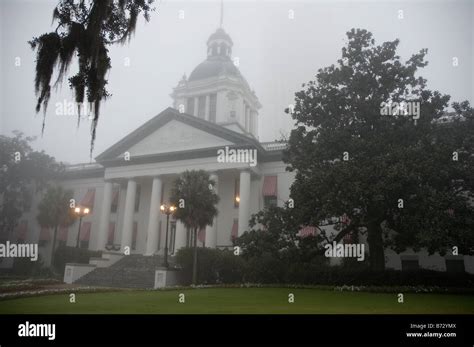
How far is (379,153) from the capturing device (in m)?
18.8

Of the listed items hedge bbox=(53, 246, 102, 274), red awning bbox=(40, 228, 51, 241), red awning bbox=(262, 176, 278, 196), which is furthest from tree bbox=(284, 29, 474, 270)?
red awning bbox=(40, 228, 51, 241)

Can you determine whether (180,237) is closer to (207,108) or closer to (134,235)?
(134,235)

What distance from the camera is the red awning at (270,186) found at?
32.5 meters

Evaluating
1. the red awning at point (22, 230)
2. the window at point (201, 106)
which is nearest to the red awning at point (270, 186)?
the window at point (201, 106)

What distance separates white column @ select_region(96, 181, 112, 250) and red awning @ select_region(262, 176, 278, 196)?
14243mm

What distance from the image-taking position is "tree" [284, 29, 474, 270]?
55.5ft

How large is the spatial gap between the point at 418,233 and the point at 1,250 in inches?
1302

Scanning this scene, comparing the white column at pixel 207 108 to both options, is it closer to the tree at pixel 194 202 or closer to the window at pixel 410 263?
the tree at pixel 194 202

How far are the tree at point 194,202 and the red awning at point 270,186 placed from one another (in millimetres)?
9102

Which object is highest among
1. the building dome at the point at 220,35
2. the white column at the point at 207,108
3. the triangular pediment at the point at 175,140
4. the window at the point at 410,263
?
the building dome at the point at 220,35

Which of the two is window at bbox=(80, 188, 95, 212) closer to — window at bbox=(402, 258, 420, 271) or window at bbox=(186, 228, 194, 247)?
window at bbox=(186, 228, 194, 247)

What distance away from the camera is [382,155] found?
58.8 feet

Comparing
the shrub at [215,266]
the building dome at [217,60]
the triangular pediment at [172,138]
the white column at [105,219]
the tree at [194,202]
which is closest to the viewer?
the tree at [194,202]
